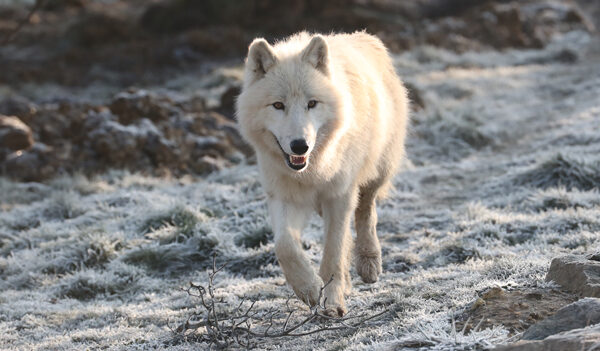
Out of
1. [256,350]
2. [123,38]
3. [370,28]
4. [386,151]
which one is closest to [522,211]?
[386,151]

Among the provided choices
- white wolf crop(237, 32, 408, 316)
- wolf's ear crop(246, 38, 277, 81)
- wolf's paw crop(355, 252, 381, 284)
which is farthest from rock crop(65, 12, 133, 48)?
wolf's ear crop(246, 38, 277, 81)

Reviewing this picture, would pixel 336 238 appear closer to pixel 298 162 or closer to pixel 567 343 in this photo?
pixel 298 162

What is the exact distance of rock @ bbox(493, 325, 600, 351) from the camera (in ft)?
9.55

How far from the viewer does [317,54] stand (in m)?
5.00

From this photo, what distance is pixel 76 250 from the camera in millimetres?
7117

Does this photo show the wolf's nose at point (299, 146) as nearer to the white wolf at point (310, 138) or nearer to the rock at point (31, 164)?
the white wolf at point (310, 138)

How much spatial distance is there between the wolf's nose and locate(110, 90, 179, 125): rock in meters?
7.32

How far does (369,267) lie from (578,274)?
7.23 feet

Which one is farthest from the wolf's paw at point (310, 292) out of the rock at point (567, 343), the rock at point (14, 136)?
the rock at point (14, 136)

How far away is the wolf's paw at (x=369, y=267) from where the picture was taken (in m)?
5.97

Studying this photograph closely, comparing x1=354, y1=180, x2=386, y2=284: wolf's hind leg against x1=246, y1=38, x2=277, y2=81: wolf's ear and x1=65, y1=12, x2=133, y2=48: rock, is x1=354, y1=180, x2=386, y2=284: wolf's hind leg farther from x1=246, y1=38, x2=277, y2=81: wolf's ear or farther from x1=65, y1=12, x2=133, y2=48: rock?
x1=65, y1=12, x2=133, y2=48: rock

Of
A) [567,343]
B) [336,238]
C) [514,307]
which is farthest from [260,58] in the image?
[567,343]

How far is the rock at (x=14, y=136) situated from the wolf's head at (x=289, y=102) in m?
6.75

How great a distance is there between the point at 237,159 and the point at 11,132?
363 cm
